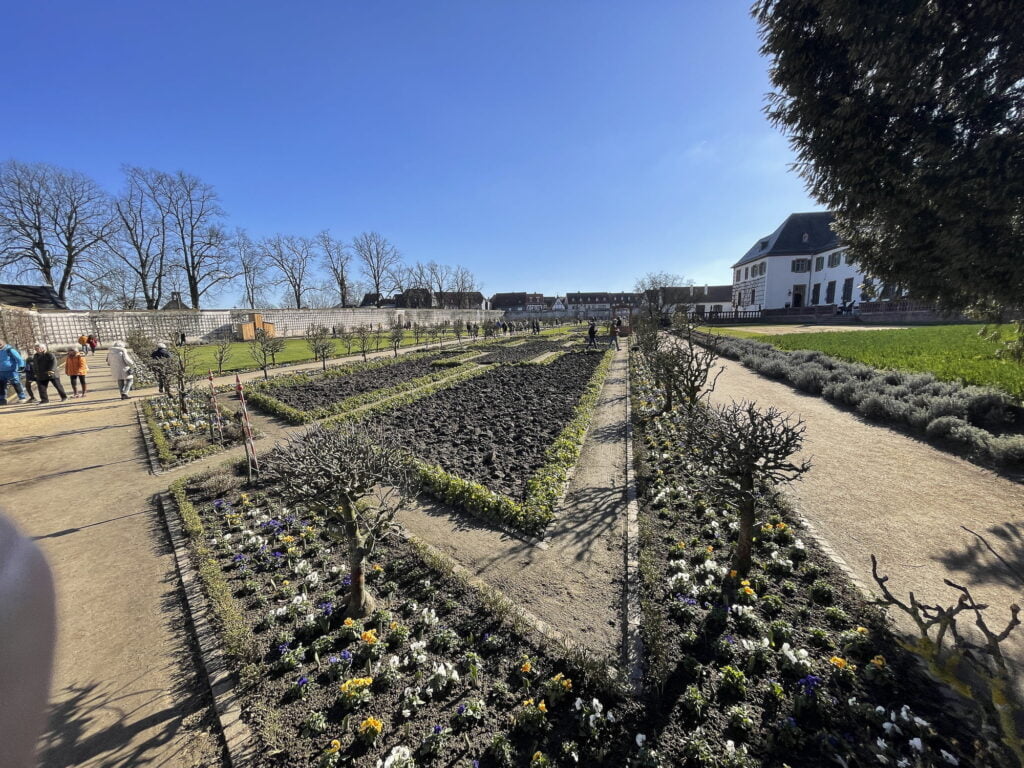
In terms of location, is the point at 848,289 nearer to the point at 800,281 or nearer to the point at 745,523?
the point at 800,281

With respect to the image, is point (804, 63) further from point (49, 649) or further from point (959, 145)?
point (49, 649)

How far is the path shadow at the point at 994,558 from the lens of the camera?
146 inches

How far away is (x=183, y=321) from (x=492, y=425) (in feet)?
113

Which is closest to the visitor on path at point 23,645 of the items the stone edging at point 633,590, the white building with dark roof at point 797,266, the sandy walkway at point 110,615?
the sandy walkway at point 110,615

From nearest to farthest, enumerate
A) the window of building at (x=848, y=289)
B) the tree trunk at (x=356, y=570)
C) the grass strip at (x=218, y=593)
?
the grass strip at (x=218, y=593), the tree trunk at (x=356, y=570), the window of building at (x=848, y=289)

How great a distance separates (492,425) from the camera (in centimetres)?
907

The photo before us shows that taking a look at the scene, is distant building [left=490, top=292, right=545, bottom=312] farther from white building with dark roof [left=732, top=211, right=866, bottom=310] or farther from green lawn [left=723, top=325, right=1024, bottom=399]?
green lawn [left=723, top=325, right=1024, bottom=399]

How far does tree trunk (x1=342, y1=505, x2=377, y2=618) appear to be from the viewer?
3391 mm

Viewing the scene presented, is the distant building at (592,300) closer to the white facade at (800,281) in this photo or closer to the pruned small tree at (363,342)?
the white facade at (800,281)

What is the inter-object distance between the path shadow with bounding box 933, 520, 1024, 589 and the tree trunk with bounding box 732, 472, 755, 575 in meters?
1.77

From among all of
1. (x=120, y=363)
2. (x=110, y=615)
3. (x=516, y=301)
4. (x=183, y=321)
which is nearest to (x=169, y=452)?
(x=110, y=615)

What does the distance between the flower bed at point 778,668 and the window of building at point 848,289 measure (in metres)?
46.1

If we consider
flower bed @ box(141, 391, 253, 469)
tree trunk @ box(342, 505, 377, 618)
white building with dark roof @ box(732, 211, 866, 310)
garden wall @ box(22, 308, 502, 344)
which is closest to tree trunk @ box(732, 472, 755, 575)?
tree trunk @ box(342, 505, 377, 618)

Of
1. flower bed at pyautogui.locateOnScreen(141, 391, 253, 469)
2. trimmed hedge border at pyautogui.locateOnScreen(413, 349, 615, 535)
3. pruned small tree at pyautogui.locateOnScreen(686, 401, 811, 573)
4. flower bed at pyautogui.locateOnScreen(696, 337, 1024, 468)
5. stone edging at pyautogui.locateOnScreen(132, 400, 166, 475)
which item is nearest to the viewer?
pruned small tree at pyautogui.locateOnScreen(686, 401, 811, 573)
